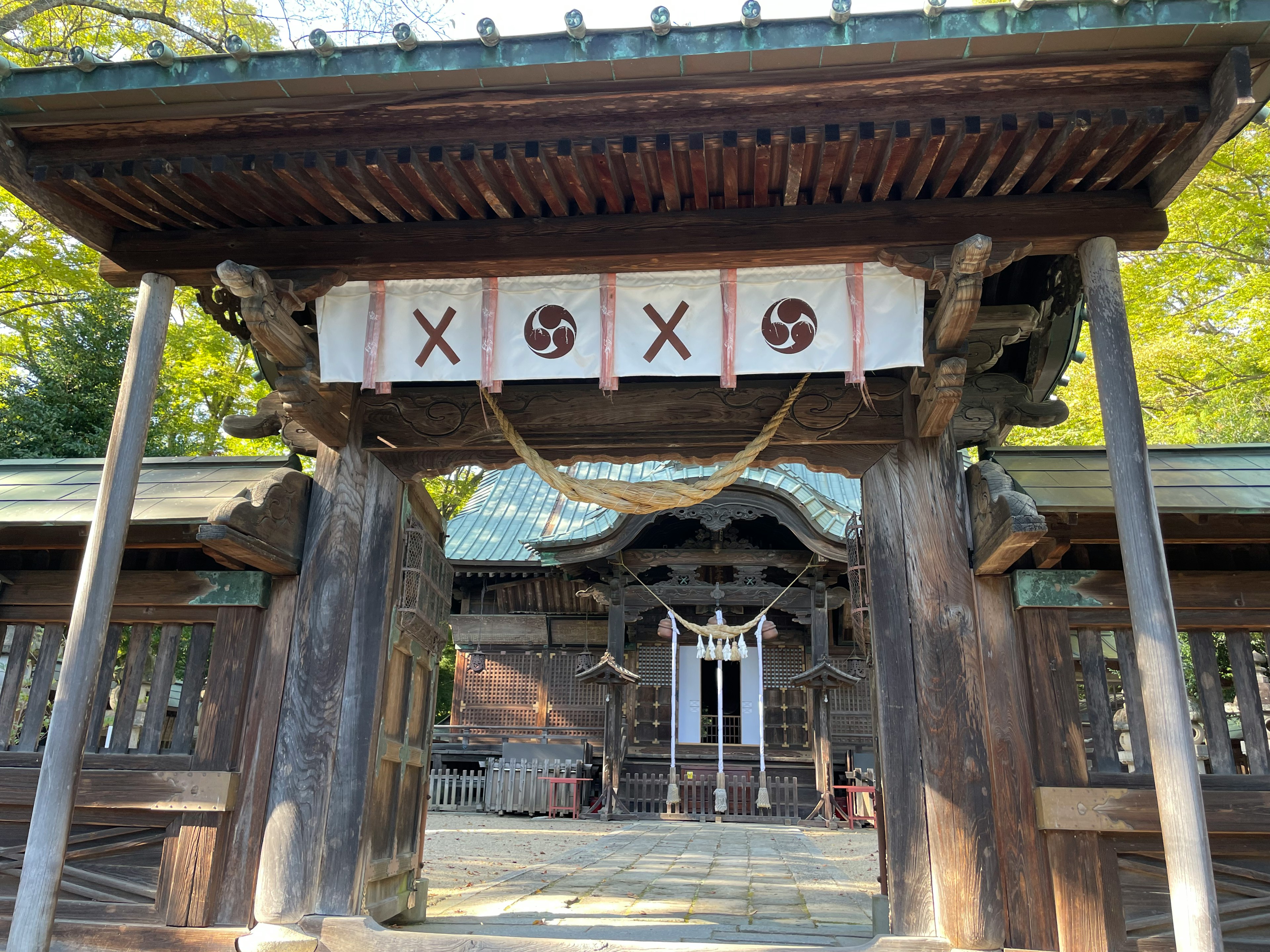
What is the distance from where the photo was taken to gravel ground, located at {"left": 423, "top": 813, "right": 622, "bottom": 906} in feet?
27.2

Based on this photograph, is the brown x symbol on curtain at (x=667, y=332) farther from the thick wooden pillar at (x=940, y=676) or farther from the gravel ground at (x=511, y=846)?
the gravel ground at (x=511, y=846)

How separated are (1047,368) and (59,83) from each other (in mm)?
5332

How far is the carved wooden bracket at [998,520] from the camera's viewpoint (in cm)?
418

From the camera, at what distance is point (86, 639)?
4.03 m

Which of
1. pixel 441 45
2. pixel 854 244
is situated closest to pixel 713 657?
pixel 854 244

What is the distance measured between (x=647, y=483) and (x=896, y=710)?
1.88 meters

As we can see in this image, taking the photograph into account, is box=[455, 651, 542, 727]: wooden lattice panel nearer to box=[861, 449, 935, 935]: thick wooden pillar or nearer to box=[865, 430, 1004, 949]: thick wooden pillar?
box=[861, 449, 935, 935]: thick wooden pillar

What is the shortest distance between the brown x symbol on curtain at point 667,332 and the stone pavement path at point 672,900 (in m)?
3.01

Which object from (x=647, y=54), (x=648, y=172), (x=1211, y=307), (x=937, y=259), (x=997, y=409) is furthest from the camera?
(x=1211, y=307)

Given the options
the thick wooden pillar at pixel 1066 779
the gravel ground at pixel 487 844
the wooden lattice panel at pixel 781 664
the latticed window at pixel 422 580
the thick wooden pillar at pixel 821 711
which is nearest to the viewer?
the thick wooden pillar at pixel 1066 779

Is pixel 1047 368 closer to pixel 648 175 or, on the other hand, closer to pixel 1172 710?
pixel 1172 710

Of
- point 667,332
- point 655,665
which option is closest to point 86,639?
point 667,332

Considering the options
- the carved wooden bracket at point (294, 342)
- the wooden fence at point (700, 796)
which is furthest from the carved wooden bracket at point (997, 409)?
the wooden fence at point (700, 796)

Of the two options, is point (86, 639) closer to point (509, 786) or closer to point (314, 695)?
point (314, 695)
